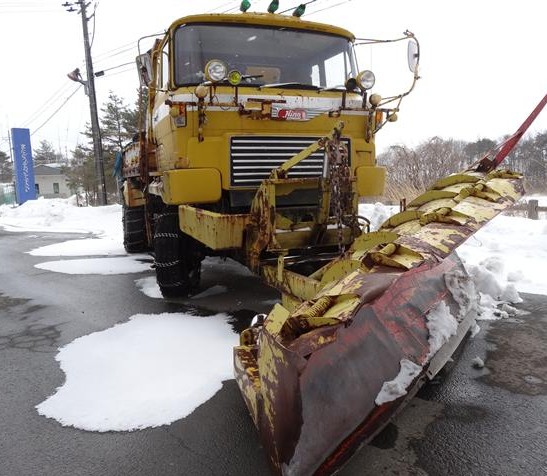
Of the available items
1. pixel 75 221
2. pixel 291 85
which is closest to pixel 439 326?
pixel 291 85

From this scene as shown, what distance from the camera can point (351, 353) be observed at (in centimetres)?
216

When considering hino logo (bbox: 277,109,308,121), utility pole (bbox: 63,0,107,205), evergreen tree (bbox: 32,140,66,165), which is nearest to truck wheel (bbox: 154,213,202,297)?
hino logo (bbox: 277,109,308,121)

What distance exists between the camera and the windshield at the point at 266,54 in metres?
4.85

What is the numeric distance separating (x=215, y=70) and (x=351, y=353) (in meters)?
3.00

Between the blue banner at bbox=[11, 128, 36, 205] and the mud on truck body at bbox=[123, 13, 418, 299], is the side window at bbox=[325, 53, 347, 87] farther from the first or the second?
the blue banner at bbox=[11, 128, 36, 205]

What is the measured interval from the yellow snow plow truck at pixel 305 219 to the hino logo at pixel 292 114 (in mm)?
20

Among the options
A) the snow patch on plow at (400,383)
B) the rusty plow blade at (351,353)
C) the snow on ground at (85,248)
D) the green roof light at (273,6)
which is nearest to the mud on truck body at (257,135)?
the green roof light at (273,6)

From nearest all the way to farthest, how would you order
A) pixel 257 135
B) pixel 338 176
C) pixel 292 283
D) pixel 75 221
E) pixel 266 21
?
1. pixel 338 176
2. pixel 292 283
3. pixel 257 135
4. pixel 266 21
5. pixel 75 221

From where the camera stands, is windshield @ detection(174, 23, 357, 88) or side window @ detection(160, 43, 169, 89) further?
side window @ detection(160, 43, 169, 89)

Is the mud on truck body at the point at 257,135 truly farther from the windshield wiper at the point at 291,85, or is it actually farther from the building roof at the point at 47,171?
the building roof at the point at 47,171

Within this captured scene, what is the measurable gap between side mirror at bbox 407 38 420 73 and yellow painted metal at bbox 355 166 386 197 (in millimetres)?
1106

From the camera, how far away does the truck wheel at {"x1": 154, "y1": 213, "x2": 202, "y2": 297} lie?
5.57 meters

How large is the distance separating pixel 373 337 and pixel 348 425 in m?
0.42

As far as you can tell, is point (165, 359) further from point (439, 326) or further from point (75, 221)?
point (75, 221)
